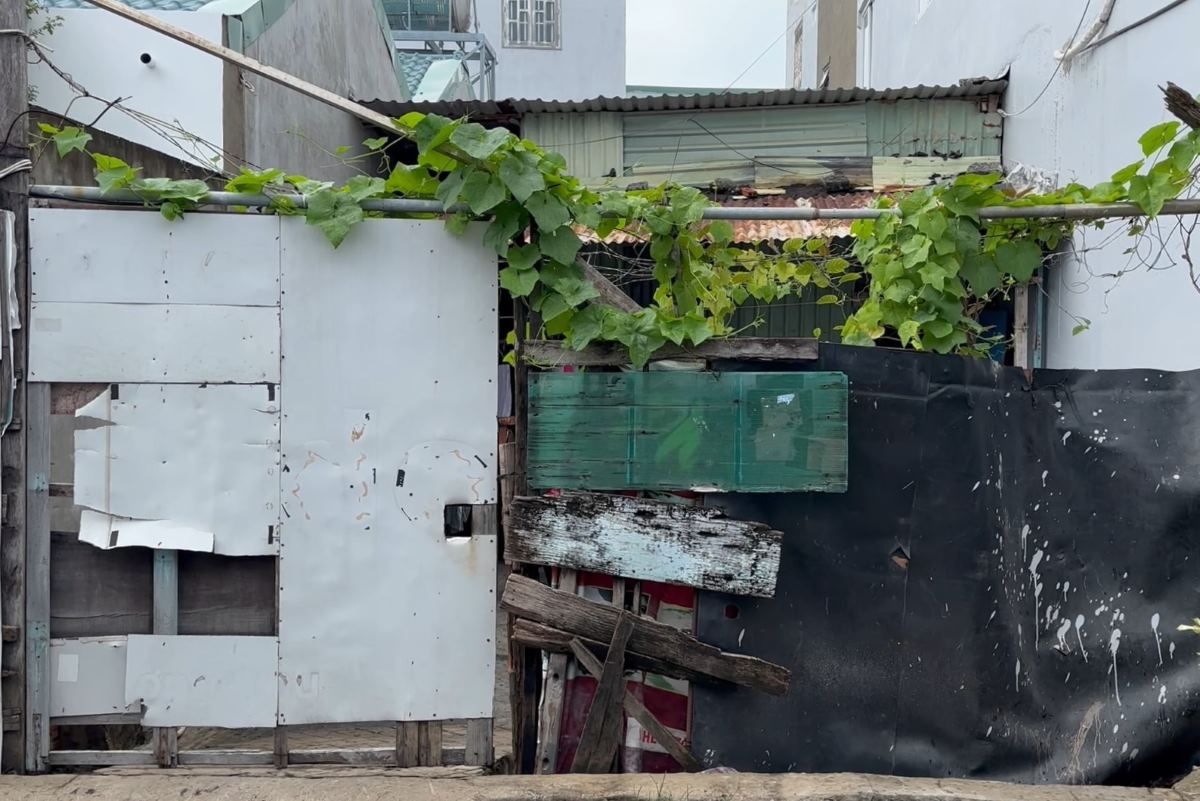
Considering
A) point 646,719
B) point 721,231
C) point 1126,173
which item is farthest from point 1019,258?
point 646,719

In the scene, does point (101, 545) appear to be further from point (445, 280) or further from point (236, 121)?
point (236, 121)

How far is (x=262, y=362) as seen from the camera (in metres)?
3.67

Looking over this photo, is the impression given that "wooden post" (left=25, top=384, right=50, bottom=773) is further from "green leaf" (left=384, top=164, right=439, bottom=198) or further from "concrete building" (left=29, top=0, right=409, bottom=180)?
"concrete building" (left=29, top=0, right=409, bottom=180)

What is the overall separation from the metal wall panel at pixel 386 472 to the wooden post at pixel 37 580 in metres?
0.94

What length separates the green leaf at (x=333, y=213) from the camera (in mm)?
3561

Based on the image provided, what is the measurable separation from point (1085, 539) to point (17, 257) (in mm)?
4560

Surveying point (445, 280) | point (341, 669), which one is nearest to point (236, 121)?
point (445, 280)

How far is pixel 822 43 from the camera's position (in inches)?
704

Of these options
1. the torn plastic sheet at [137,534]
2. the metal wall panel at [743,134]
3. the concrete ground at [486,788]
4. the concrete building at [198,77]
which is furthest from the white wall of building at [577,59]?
the concrete ground at [486,788]

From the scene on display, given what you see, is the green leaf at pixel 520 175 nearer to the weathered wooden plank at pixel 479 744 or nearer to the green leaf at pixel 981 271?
the green leaf at pixel 981 271

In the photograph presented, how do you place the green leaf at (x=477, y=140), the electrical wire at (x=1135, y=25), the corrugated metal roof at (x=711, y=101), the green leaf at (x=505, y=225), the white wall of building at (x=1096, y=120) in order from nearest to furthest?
1. the green leaf at (x=477, y=140)
2. the green leaf at (x=505, y=225)
3. the white wall of building at (x=1096, y=120)
4. the electrical wire at (x=1135, y=25)
5. the corrugated metal roof at (x=711, y=101)

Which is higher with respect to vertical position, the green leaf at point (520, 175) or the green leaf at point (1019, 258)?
the green leaf at point (520, 175)

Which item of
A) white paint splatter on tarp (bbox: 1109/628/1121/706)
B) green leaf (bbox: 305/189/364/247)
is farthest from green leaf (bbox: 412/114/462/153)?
white paint splatter on tarp (bbox: 1109/628/1121/706)

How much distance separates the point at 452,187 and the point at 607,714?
2.15 metres
